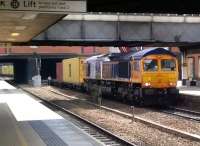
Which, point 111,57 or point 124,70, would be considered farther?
point 111,57

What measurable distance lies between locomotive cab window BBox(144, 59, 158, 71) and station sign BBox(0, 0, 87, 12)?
A: 1462cm

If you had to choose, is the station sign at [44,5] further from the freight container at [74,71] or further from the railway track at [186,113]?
the freight container at [74,71]

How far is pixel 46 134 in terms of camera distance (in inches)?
727

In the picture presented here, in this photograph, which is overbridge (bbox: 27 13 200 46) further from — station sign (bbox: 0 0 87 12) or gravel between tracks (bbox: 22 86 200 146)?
A: station sign (bbox: 0 0 87 12)

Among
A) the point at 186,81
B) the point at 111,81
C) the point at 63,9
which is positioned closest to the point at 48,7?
the point at 63,9

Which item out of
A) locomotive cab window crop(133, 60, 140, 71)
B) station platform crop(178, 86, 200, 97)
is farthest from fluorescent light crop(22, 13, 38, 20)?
station platform crop(178, 86, 200, 97)

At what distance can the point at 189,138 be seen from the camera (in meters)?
17.2

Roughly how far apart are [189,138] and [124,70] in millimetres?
17190

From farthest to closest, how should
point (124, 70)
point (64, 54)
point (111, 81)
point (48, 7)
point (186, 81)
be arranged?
point (64, 54) < point (186, 81) < point (111, 81) < point (124, 70) < point (48, 7)

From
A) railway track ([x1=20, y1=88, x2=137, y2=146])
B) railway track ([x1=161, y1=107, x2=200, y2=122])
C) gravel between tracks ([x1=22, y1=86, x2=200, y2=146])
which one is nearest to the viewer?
railway track ([x1=20, y1=88, x2=137, y2=146])

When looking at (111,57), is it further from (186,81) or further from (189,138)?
(189,138)

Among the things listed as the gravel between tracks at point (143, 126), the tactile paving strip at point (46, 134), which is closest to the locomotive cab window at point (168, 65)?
the gravel between tracks at point (143, 126)

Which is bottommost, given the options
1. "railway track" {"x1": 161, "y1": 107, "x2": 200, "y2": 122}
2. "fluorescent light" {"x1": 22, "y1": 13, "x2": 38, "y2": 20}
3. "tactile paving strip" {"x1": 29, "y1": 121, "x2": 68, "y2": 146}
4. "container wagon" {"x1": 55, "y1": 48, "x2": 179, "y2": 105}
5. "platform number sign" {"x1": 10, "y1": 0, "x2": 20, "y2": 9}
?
"railway track" {"x1": 161, "y1": 107, "x2": 200, "y2": 122}

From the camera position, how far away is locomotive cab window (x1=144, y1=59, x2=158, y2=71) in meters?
31.5
